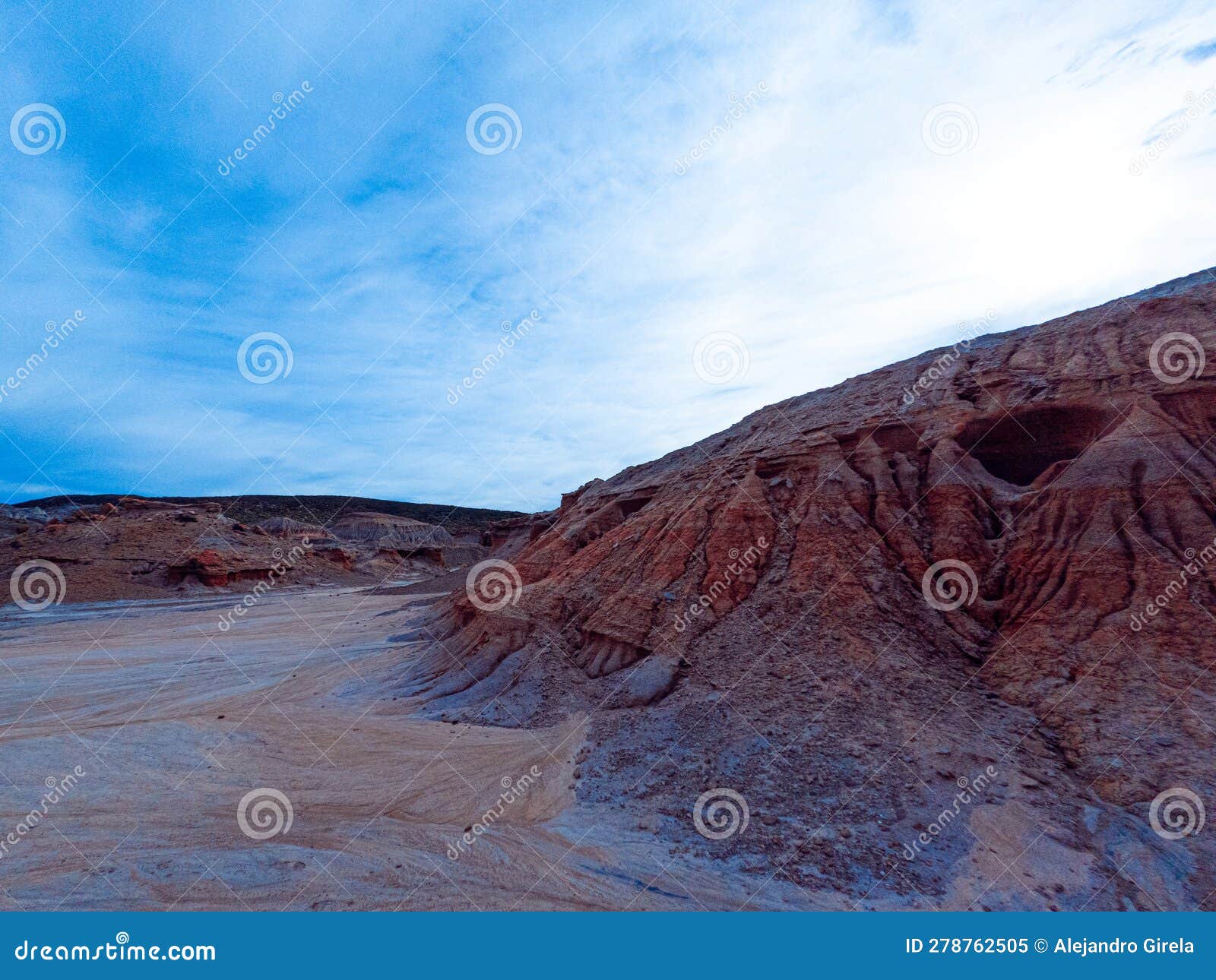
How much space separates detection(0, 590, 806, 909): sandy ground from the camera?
6.18m

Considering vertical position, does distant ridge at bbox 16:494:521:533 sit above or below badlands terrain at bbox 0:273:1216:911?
above

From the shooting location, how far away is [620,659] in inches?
485

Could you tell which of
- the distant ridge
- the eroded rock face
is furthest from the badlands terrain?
the distant ridge

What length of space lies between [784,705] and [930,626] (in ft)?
11.7

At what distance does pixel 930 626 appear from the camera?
10.9 m

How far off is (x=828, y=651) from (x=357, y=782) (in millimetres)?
8269

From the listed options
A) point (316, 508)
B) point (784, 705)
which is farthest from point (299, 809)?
point (316, 508)

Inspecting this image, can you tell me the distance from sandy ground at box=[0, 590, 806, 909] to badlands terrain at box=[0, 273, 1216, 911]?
2.4 inches

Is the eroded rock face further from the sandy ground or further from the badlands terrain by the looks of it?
the sandy ground

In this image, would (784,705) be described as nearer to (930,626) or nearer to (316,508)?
(930,626)

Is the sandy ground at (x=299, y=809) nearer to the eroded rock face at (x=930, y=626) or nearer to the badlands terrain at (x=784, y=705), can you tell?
the badlands terrain at (x=784, y=705)

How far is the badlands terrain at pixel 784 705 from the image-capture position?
6.44 metres

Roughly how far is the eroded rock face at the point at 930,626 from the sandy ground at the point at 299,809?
3.31 feet

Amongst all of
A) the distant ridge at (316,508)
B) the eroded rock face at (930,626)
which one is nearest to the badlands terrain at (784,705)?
the eroded rock face at (930,626)
